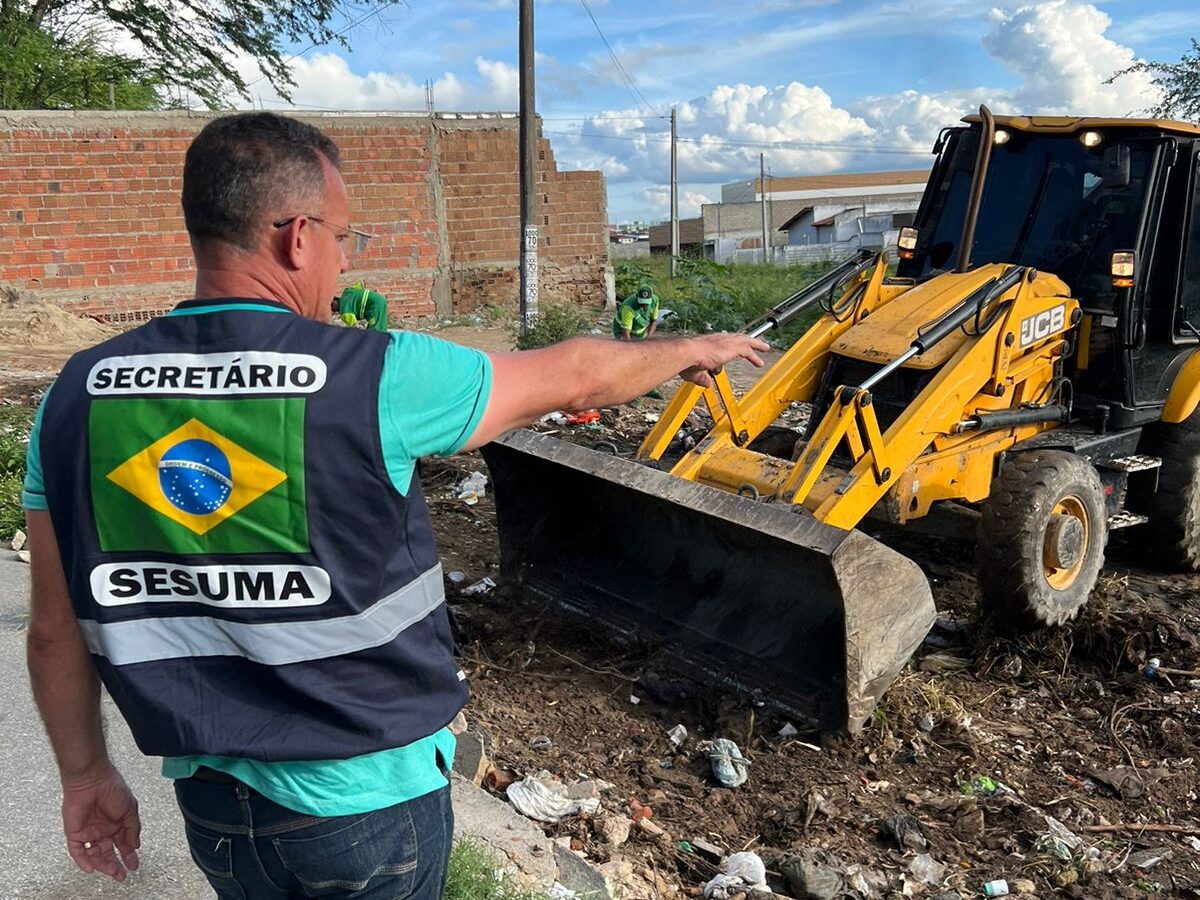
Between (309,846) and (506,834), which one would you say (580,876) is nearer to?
(506,834)

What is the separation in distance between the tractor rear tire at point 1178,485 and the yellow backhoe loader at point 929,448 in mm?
11

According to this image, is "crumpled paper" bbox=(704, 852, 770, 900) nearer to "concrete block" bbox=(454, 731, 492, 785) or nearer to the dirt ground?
the dirt ground

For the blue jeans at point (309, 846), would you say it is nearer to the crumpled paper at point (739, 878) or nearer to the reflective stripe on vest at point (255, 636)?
the reflective stripe on vest at point (255, 636)

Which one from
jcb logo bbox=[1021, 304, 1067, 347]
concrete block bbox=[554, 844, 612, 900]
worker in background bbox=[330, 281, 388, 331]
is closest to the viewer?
concrete block bbox=[554, 844, 612, 900]

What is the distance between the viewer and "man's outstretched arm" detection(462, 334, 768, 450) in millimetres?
1637

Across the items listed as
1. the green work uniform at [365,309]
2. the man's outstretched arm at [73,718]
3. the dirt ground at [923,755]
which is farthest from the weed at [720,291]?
the man's outstretched arm at [73,718]

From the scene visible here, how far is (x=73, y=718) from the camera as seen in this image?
1782mm

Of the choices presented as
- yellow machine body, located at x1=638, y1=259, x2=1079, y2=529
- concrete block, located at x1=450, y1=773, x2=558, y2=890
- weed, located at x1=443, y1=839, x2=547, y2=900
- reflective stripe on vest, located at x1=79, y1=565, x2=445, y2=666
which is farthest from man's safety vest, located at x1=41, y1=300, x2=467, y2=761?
yellow machine body, located at x1=638, y1=259, x2=1079, y2=529

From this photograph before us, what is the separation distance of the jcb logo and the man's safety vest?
4422mm

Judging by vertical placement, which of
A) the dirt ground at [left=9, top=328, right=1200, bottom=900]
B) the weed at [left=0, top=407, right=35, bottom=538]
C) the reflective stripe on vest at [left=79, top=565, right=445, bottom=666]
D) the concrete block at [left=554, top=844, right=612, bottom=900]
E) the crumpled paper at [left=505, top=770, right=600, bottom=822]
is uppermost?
the reflective stripe on vest at [left=79, top=565, right=445, bottom=666]

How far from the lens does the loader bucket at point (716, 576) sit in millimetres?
3961

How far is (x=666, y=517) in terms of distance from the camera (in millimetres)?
5016

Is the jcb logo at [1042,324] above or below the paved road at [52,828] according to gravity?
above

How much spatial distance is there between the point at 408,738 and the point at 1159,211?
5324mm
